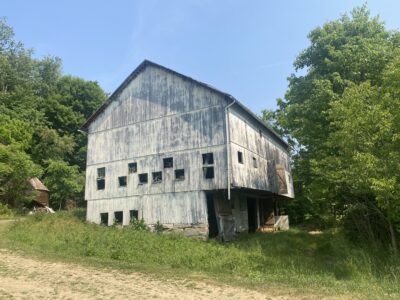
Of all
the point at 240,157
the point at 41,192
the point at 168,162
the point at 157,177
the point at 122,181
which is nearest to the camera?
the point at 240,157

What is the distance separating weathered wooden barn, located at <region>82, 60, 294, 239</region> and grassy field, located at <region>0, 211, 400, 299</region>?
2.86m

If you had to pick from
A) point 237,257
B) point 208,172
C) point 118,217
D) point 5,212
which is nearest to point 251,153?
point 208,172

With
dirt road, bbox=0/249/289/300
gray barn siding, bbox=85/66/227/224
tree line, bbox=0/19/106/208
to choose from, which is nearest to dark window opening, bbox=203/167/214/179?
gray barn siding, bbox=85/66/227/224

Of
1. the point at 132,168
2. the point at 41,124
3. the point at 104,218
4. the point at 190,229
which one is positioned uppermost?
the point at 41,124

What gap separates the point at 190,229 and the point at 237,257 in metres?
7.33

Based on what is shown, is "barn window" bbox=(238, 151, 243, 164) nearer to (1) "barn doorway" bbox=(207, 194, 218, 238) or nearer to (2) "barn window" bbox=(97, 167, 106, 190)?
(1) "barn doorway" bbox=(207, 194, 218, 238)

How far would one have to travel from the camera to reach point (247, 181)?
84.7 ft

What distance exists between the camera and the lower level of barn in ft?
79.8

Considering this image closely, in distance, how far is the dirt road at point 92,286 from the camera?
10.6 m

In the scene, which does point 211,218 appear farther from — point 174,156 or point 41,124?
point 41,124

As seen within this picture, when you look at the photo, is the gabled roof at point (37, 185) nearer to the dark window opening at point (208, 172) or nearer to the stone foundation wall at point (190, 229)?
the stone foundation wall at point (190, 229)

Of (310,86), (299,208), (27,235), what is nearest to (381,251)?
(310,86)

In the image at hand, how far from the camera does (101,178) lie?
28875 millimetres

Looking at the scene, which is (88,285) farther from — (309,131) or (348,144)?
(309,131)
